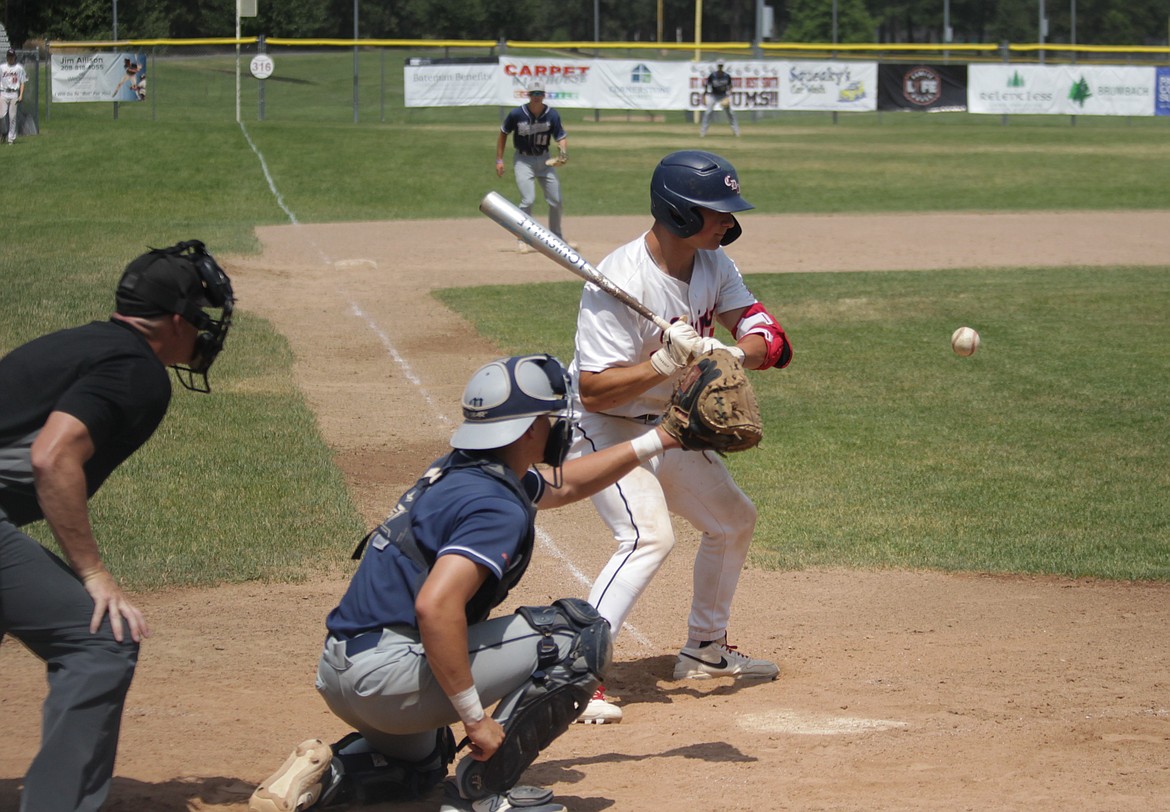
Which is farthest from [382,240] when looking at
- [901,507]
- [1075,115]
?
[1075,115]

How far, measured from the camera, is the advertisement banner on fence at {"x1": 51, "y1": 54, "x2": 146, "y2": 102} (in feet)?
111

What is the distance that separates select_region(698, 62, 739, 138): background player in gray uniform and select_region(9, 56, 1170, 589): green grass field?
23.6 feet

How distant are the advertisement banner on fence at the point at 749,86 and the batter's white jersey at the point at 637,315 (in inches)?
1350

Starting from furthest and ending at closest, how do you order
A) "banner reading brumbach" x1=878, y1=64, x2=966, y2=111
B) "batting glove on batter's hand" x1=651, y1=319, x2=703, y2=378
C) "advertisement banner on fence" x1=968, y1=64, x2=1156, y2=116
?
"banner reading brumbach" x1=878, y1=64, x2=966, y2=111 → "advertisement banner on fence" x1=968, y1=64, x2=1156, y2=116 → "batting glove on batter's hand" x1=651, y1=319, x2=703, y2=378

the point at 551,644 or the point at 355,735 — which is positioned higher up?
the point at 551,644

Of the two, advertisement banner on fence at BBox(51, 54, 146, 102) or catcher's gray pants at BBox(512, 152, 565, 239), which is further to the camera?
advertisement banner on fence at BBox(51, 54, 146, 102)

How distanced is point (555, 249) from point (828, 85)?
121ft

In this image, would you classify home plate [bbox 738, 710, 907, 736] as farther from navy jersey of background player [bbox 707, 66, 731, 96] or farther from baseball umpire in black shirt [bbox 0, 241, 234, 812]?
navy jersey of background player [bbox 707, 66, 731, 96]

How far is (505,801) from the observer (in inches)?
147

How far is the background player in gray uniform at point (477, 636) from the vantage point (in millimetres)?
3455

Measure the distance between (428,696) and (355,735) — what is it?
0.58m

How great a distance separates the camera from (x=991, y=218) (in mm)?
22312

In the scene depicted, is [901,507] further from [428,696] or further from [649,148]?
[649,148]

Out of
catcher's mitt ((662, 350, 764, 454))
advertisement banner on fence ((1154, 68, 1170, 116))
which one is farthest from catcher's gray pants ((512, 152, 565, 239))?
advertisement banner on fence ((1154, 68, 1170, 116))
